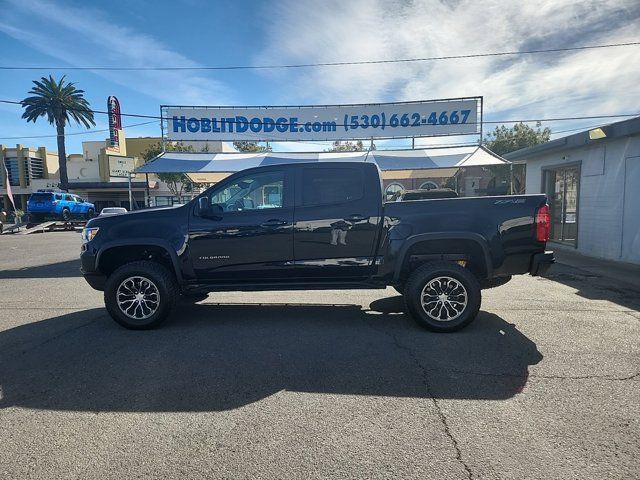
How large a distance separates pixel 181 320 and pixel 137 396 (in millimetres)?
2325

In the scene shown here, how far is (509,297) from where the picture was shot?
7.07 m

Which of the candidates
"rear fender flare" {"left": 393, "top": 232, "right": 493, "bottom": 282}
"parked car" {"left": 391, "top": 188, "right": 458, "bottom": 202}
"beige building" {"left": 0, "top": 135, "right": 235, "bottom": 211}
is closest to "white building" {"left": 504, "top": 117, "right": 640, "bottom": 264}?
"parked car" {"left": 391, "top": 188, "right": 458, "bottom": 202}

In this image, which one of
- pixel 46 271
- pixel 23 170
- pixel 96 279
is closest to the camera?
pixel 96 279

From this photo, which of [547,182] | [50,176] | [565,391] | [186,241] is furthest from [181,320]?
[50,176]

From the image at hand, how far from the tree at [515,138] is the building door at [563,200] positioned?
2707 centimetres

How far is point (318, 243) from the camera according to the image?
208 inches

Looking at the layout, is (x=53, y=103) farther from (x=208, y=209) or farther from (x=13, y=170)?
(x=208, y=209)

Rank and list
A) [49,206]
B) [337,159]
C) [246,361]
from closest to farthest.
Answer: [246,361] → [337,159] → [49,206]

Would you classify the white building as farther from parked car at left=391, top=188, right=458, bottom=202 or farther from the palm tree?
the palm tree

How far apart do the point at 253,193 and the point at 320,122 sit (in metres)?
12.4

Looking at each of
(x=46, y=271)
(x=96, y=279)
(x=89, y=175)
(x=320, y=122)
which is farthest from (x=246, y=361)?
(x=89, y=175)

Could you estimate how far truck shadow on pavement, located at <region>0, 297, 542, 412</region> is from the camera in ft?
11.7

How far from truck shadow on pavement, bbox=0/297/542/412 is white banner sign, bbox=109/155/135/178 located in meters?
31.5

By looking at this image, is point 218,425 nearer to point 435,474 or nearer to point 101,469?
point 101,469
